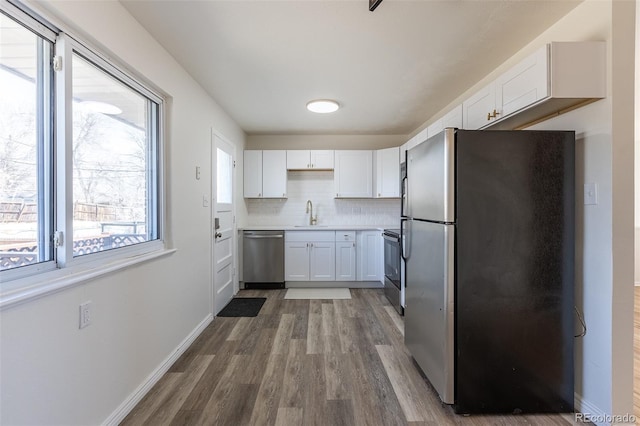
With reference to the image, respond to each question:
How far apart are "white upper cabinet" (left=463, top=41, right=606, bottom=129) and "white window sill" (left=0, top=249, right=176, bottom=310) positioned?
262 cm

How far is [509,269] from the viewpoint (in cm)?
166

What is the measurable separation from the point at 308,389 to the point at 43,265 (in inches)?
64.6

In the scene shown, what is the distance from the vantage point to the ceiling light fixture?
3119 millimetres

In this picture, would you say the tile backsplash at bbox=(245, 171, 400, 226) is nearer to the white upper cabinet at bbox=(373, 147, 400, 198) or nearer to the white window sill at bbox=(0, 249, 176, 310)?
the white upper cabinet at bbox=(373, 147, 400, 198)

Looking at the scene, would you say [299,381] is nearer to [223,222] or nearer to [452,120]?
[223,222]

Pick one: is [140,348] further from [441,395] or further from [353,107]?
[353,107]

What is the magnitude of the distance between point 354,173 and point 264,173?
1.44 metres

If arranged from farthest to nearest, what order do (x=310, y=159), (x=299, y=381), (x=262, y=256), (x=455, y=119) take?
(x=310, y=159) < (x=262, y=256) < (x=455, y=119) < (x=299, y=381)

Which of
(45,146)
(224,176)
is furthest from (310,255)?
(45,146)

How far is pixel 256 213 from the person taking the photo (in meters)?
4.79

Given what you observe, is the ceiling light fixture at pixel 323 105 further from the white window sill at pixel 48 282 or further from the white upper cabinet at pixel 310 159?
the white window sill at pixel 48 282

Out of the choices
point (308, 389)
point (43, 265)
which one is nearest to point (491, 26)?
point (308, 389)

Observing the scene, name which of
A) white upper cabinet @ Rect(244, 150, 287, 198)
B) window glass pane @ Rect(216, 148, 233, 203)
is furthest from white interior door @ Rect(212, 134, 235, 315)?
white upper cabinet @ Rect(244, 150, 287, 198)

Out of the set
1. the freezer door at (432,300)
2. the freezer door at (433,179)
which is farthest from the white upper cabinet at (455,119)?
the freezer door at (432,300)
